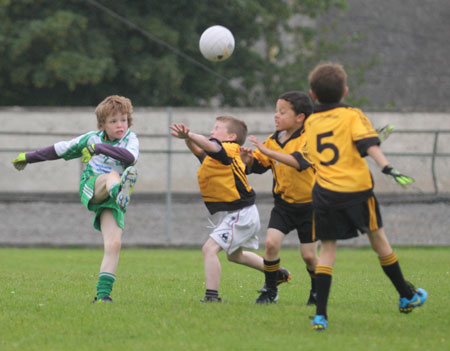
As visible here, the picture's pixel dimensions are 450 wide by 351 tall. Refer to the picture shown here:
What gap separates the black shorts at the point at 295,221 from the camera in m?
6.48

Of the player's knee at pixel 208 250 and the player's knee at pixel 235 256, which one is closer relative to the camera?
the player's knee at pixel 208 250

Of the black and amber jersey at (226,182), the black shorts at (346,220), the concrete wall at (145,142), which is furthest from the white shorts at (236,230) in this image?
the concrete wall at (145,142)

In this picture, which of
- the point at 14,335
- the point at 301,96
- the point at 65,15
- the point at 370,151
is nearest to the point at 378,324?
the point at 370,151

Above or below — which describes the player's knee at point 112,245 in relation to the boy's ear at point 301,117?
below

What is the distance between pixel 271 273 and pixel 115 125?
1.86 m

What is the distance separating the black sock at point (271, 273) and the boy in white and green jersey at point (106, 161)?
1.30 m

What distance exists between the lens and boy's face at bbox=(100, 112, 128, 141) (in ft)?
21.2

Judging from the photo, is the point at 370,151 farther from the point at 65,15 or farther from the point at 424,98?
the point at 424,98

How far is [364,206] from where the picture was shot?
17.5 feet

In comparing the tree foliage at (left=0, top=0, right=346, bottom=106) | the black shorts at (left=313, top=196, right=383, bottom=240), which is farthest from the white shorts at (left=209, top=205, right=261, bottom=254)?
the tree foliage at (left=0, top=0, right=346, bottom=106)

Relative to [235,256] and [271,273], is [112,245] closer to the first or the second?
[235,256]

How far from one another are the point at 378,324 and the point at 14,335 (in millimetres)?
2544

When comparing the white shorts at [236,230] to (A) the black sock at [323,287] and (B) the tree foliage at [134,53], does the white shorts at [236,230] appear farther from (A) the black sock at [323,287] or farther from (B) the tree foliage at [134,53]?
(B) the tree foliage at [134,53]

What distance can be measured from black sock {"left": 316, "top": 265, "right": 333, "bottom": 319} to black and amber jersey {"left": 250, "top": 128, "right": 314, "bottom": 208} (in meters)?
1.20
